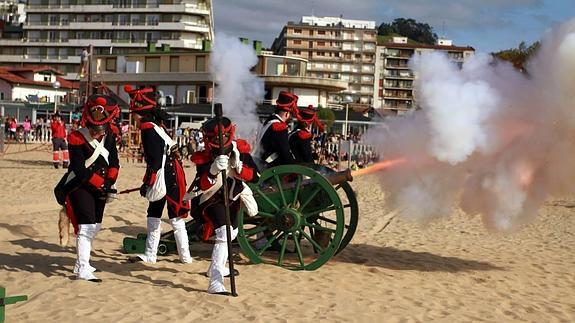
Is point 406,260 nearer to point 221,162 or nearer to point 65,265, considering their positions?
point 221,162

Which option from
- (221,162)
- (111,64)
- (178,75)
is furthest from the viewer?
(111,64)

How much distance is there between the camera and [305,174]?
7.73 meters

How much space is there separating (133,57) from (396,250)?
47406 mm

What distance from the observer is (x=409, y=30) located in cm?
15600

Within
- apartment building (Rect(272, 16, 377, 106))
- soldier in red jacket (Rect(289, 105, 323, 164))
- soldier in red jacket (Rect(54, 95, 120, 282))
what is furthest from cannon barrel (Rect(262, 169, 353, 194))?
apartment building (Rect(272, 16, 377, 106))

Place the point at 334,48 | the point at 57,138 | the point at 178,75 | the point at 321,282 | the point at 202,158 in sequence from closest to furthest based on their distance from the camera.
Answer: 1. the point at 202,158
2. the point at 321,282
3. the point at 57,138
4. the point at 178,75
5. the point at 334,48

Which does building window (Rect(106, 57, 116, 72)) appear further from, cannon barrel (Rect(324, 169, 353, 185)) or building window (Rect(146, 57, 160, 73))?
cannon barrel (Rect(324, 169, 353, 185))

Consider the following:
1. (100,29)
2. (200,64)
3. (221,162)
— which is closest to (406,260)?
(221,162)

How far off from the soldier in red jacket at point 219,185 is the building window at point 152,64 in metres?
48.5

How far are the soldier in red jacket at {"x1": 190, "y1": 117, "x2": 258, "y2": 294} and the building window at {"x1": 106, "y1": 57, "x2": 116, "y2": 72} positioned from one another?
50.3 metres

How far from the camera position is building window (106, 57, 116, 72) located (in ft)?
184

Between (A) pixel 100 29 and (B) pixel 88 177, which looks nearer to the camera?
(B) pixel 88 177

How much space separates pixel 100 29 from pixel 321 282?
79.1m

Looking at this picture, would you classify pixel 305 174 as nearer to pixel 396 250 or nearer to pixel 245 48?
pixel 396 250
